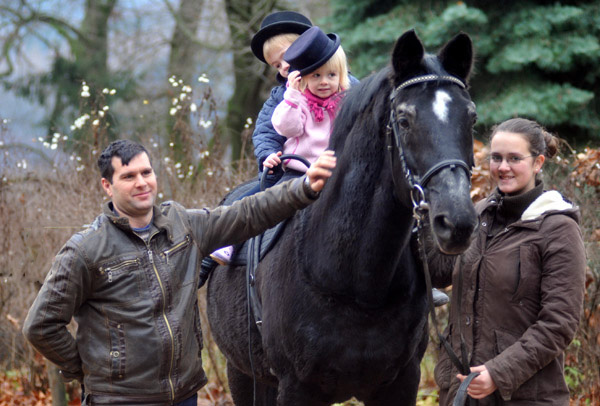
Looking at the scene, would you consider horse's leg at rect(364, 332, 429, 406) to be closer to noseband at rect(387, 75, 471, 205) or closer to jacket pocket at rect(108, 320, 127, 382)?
noseband at rect(387, 75, 471, 205)

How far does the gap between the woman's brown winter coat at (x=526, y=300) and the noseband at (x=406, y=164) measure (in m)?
0.60

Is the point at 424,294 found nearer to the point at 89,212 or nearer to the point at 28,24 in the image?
the point at 89,212

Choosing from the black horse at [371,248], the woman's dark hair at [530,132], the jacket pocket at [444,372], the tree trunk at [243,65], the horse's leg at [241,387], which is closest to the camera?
the black horse at [371,248]

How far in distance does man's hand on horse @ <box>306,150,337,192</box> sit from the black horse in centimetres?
17

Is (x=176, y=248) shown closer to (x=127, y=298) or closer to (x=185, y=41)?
(x=127, y=298)

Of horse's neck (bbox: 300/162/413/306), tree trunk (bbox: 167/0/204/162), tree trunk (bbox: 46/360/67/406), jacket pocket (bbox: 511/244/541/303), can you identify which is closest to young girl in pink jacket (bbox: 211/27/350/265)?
horse's neck (bbox: 300/162/413/306)

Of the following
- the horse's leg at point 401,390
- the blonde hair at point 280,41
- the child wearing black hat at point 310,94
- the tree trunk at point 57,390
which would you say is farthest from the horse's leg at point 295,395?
the tree trunk at point 57,390

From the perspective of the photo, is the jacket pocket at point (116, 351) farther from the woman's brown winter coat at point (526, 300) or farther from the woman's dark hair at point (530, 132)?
the woman's dark hair at point (530, 132)

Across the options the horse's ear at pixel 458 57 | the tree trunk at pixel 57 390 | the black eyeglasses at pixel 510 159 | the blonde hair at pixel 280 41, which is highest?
the blonde hair at pixel 280 41

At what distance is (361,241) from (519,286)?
0.75 metres

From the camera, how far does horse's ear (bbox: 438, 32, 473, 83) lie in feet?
10.6

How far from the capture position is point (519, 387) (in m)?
3.37

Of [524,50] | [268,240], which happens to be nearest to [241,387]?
[268,240]

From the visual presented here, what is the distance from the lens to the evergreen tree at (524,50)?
32.7 feet
